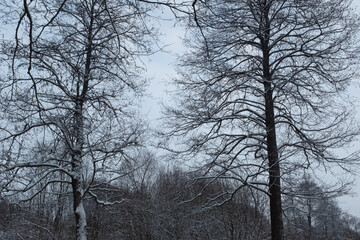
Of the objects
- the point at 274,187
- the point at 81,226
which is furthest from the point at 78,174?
the point at 274,187

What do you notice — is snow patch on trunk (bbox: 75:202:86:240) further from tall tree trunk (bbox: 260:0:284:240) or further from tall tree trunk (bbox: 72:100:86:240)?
tall tree trunk (bbox: 260:0:284:240)

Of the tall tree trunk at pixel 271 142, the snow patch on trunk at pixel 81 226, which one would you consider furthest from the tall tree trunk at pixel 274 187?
the snow patch on trunk at pixel 81 226

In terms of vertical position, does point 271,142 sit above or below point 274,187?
above

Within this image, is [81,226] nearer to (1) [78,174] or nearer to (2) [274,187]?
(1) [78,174]

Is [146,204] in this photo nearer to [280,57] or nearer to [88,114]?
[88,114]

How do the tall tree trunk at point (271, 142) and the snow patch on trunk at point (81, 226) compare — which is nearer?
the tall tree trunk at point (271, 142)

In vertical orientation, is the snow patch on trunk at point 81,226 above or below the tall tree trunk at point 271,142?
below

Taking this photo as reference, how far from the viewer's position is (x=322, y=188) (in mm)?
8039

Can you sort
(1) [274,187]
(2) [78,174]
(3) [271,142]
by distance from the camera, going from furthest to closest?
(2) [78,174] < (3) [271,142] < (1) [274,187]

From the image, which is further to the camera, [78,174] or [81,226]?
[78,174]

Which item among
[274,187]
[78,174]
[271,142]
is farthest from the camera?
[78,174]

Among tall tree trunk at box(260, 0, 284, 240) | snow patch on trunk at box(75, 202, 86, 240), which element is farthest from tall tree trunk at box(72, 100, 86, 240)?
tall tree trunk at box(260, 0, 284, 240)

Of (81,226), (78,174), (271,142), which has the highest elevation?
(271,142)

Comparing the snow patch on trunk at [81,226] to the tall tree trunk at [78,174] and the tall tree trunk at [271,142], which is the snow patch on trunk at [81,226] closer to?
the tall tree trunk at [78,174]
